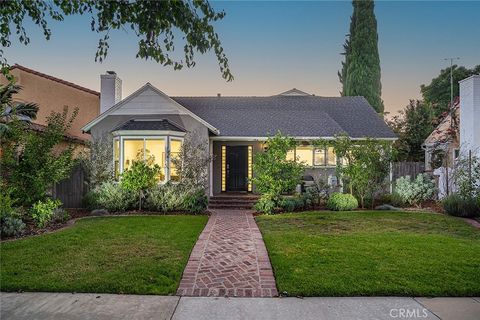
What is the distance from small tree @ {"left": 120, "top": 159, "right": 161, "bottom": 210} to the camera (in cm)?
1102

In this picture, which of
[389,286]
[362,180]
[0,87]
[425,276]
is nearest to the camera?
[389,286]

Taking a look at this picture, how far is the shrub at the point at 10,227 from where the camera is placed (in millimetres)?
7453

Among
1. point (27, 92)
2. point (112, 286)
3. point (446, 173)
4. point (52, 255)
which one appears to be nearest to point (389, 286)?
point (112, 286)

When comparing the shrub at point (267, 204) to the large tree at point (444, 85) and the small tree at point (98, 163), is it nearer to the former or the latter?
the small tree at point (98, 163)

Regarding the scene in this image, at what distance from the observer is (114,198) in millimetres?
11055

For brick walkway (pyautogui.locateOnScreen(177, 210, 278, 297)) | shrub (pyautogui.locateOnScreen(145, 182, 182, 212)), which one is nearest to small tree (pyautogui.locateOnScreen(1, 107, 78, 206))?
shrub (pyautogui.locateOnScreen(145, 182, 182, 212))

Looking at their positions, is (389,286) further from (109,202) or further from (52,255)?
(109,202)

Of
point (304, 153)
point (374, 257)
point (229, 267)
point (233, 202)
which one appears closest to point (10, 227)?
point (229, 267)

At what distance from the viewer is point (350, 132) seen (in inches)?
605

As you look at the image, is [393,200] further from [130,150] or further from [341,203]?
[130,150]

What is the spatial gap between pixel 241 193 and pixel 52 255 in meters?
9.67

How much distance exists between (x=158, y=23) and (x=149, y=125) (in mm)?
9679

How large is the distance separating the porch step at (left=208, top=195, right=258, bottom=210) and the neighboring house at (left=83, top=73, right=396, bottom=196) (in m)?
0.81

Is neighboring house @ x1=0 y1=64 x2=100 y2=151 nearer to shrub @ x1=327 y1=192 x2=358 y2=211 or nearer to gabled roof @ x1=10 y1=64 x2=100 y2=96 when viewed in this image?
gabled roof @ x1=10 y1=64 x2=100 y2=96
